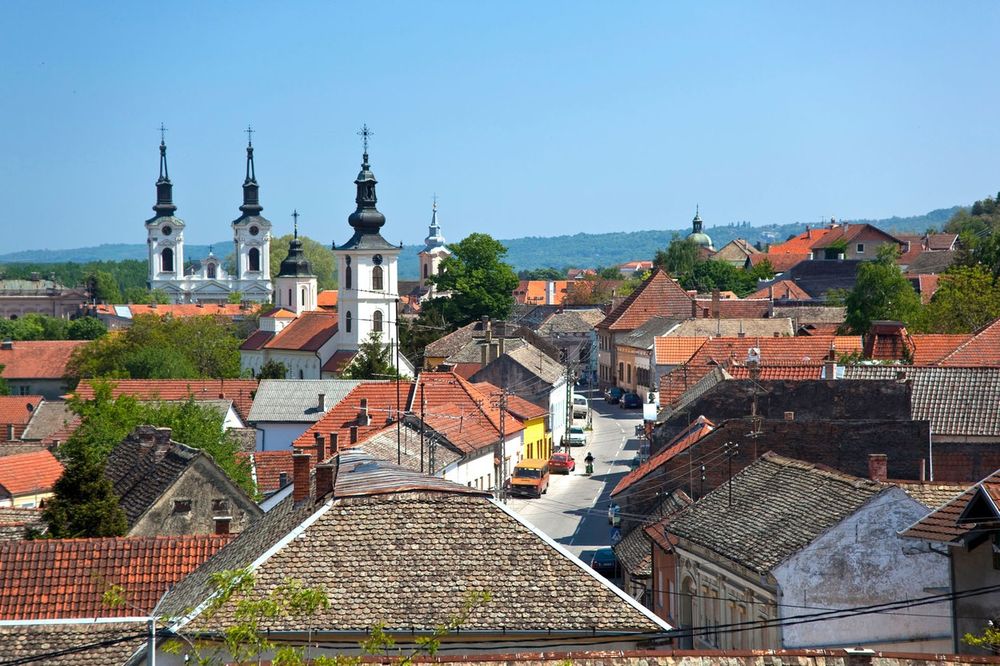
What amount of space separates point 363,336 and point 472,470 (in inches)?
2018

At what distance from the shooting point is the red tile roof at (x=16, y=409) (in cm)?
7381

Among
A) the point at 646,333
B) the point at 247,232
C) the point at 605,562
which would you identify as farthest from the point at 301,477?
the point at 247,232

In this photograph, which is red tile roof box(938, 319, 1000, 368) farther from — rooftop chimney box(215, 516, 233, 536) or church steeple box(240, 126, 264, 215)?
church steeple box(240, 126, 264, 215)

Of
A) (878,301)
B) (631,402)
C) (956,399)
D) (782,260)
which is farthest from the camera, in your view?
(782,260)

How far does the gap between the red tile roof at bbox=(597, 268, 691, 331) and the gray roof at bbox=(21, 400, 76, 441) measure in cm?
2979

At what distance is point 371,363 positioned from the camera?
79500 millimetres

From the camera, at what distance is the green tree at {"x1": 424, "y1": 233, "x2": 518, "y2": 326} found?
99.8 meters

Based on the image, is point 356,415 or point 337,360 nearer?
A: point 356,415

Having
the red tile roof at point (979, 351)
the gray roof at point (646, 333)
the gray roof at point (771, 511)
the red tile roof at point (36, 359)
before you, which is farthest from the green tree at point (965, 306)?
the red tile roof at point (36, 359)

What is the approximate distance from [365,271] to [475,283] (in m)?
7.75

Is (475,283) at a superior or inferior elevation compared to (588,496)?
superior

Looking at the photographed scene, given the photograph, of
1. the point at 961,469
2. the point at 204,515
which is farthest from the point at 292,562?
the point at 961,469

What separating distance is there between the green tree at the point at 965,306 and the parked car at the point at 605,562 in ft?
106

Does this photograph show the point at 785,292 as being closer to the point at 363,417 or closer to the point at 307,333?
the point at 307,333
